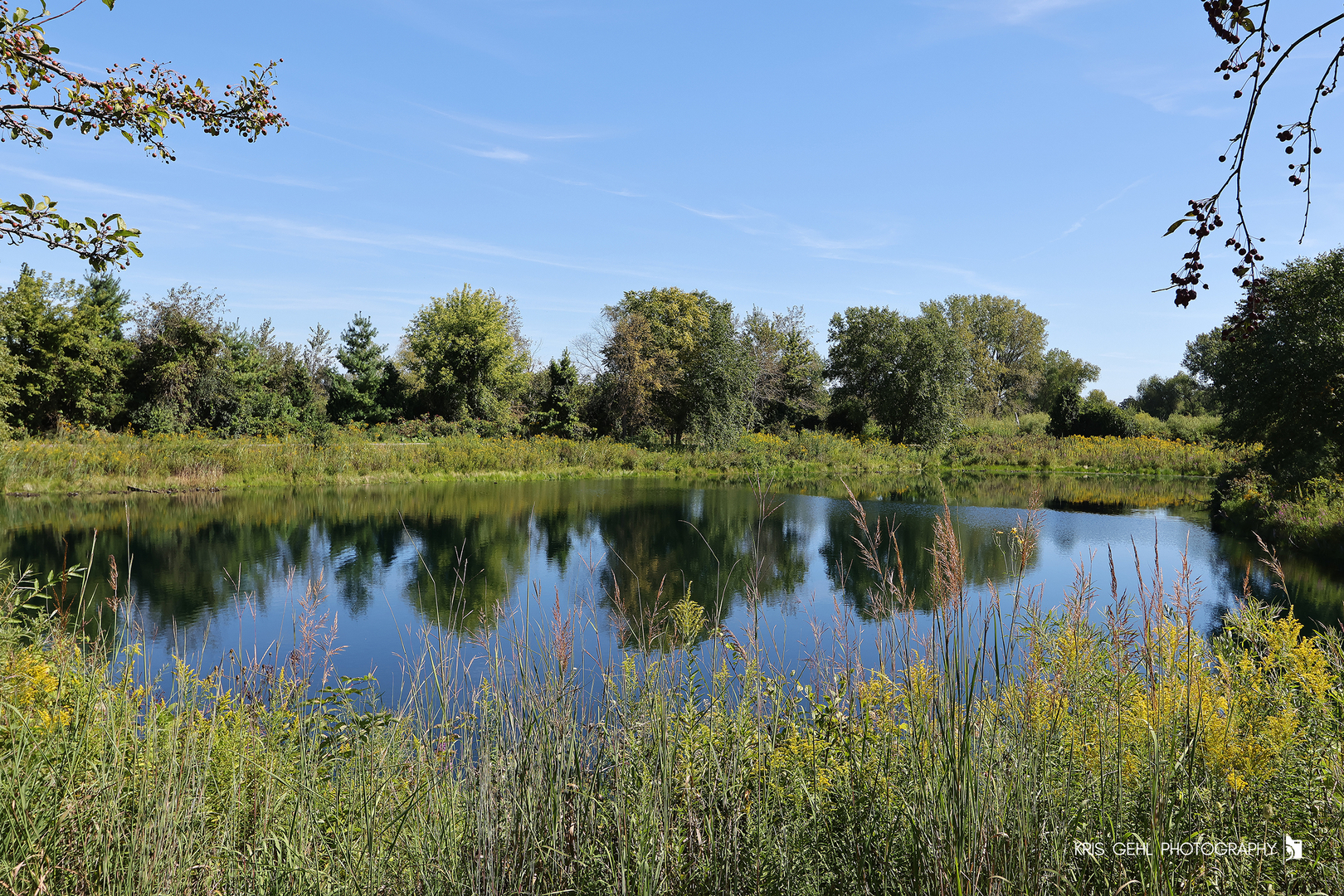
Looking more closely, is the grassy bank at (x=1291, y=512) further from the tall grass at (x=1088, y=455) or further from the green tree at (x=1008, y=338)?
the green tree at (x=1008, y=338)

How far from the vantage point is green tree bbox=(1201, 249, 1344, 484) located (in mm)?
12219

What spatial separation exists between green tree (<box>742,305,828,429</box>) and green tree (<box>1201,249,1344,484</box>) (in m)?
19.4

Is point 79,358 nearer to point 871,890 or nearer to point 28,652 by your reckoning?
point 28,652

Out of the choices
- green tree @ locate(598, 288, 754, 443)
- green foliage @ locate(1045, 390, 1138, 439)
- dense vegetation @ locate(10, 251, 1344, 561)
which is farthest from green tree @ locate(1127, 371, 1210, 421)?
green tree @ locate(598, 288, 754, 443)

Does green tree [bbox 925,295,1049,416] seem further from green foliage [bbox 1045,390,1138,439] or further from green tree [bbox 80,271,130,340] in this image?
green tree [bbox 80,271,130,340]

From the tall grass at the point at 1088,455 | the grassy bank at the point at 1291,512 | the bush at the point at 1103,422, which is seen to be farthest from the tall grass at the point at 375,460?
the bush at the point at 1103,422

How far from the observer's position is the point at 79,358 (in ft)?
73.0

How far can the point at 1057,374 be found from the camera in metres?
47.1

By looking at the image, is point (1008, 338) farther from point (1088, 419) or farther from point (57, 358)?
point (57, 358)

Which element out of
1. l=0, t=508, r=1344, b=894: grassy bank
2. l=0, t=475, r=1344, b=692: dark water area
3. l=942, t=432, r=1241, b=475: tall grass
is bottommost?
l=0, t=475, r=1344, b=692: dark water area

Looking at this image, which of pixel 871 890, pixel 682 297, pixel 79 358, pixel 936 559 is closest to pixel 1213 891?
pixel 871 890

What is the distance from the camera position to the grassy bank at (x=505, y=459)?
17.6 m

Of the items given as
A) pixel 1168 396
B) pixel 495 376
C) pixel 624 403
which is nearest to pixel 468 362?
pixel 495 376

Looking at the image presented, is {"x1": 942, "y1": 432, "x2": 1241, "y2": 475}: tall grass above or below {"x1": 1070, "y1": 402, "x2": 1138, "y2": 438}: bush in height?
below
